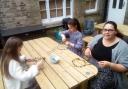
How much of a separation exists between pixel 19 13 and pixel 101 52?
3.03 metres

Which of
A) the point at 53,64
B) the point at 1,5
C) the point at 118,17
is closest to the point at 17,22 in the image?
the point at 1,5

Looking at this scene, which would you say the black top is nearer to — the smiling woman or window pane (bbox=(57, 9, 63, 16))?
the smiling woman

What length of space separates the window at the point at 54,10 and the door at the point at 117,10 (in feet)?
6.43

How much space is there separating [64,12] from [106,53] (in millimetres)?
3575

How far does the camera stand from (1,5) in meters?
3.95

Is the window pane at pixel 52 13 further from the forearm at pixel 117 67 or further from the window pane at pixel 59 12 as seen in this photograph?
the forearm at pixel 117 67

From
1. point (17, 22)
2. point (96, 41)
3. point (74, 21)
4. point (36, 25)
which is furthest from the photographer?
point (36, 25)

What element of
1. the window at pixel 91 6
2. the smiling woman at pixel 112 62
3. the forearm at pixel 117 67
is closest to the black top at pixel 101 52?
the smiling woman at pixel 112 62

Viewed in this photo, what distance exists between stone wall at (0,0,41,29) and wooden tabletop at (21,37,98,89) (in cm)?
211

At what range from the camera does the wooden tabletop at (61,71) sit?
1.57 metres

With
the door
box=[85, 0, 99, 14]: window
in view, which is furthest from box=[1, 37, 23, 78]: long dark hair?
the door

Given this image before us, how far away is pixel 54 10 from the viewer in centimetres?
510

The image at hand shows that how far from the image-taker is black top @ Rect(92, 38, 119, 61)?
1.99 m

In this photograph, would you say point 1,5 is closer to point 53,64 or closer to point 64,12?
point 64,12
